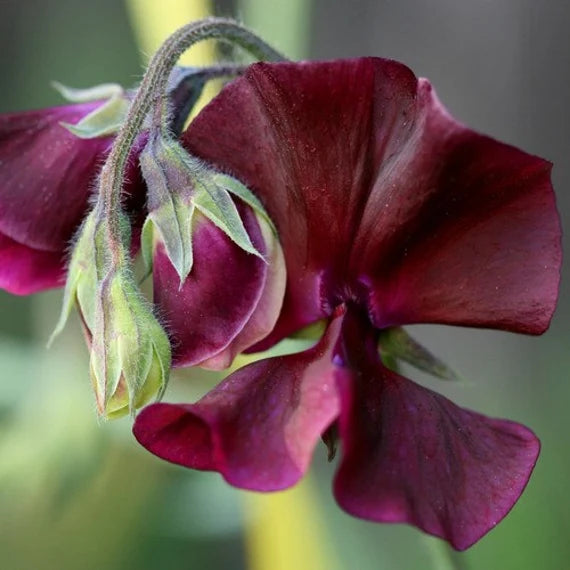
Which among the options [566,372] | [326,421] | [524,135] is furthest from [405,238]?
[524,135]

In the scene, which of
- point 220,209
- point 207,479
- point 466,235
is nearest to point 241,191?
point 220,209

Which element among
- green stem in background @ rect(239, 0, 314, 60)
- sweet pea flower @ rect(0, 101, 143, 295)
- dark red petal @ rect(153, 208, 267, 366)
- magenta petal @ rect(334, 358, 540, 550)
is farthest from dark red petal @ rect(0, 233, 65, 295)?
green stem in background @ rect(239, 0, 314, 60)

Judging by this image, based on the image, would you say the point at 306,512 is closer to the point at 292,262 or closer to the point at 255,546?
the point at 255,546

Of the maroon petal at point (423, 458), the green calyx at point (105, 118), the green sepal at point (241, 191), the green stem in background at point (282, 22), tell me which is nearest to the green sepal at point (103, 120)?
the green calyx at point (105, 118)

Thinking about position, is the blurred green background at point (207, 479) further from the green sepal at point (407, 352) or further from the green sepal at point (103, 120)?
the green sepal at point (103, 120)

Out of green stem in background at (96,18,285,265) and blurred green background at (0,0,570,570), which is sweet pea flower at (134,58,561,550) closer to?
green stem in background at (96,18,285,265)

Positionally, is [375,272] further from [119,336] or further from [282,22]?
[282,22]
